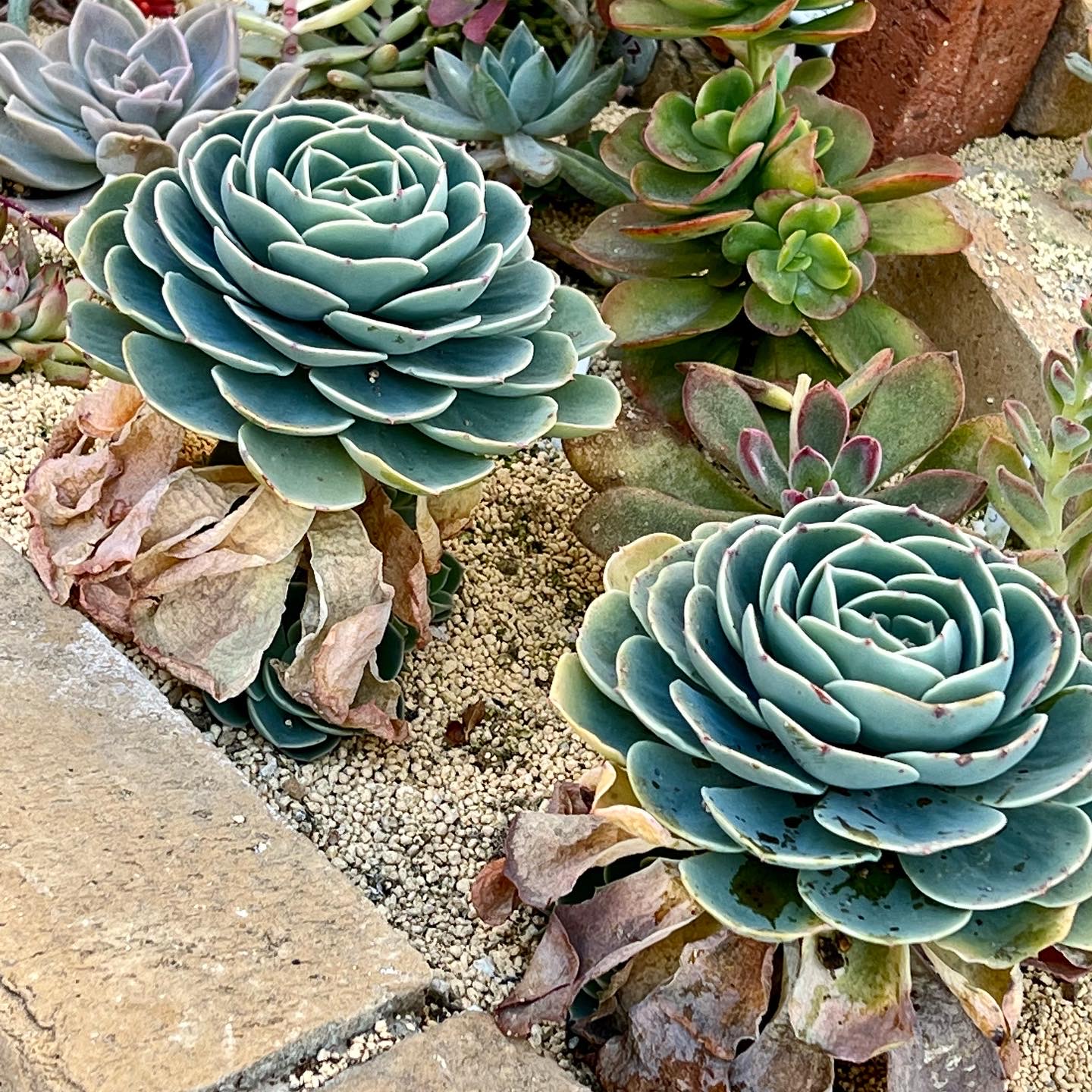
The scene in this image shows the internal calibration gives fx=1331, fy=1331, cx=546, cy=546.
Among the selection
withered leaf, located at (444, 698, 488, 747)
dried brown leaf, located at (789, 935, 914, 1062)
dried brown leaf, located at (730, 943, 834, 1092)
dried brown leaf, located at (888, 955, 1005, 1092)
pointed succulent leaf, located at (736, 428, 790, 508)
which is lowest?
withered leaf, located at (444, 698, 488, 747)

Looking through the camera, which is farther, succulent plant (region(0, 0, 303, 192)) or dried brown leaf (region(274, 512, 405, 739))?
succulent plant (region(0, 0, 303, 192))

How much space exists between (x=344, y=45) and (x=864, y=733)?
170cm

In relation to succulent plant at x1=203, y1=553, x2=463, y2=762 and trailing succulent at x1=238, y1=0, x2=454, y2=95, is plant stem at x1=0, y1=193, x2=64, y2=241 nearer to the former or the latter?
trailing succulent at x1=238, y1=0, x2=454, y2=95

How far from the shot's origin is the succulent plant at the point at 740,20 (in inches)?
61.4

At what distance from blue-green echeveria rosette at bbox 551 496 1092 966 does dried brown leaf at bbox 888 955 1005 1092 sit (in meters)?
0.10

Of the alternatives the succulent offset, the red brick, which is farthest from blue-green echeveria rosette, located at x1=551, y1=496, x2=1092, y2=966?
the red brick

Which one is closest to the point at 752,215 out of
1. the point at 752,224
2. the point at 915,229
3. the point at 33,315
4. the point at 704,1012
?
the point at 752,224

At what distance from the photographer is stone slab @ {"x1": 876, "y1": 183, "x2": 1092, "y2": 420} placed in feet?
5.81

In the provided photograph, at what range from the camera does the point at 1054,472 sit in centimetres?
122

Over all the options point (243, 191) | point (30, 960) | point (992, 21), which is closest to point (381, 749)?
point (30, 960)

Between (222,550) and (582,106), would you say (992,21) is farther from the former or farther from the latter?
(222,550)

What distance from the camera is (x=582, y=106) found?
1.96 metres

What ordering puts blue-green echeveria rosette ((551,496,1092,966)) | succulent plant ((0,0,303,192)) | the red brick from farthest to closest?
1. the red brick
2. succulent plant ((0,0,303,192))
3. blue-green echeveria rosette ((551,496,1092,966))

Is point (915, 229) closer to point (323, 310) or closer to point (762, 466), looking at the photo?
point (762, 466)
